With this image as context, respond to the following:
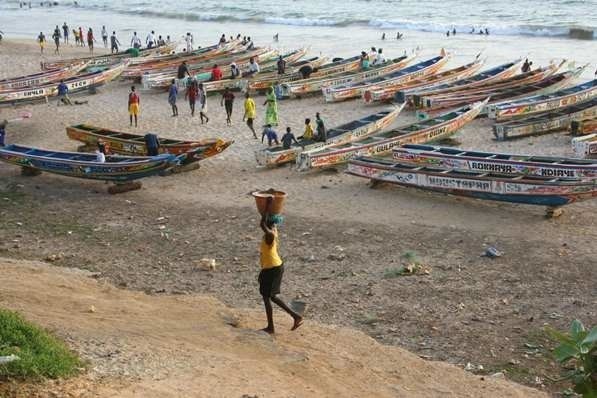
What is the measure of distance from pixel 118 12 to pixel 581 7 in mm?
37841

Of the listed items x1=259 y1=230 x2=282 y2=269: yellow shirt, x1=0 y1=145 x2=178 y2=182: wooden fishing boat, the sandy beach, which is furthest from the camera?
x1=0 y1=145 x2=178 y2=182: wooden fishing boat

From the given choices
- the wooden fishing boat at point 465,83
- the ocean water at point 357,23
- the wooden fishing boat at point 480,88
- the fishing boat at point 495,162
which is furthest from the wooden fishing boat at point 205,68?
the fishing boat at point 495,162

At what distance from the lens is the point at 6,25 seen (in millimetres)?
60906

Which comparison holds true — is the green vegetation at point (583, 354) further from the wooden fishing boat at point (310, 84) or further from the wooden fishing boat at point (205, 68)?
the wooden fishing boat at point (205, 68)

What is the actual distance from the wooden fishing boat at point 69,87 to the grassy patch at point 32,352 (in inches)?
829

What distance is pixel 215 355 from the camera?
8.52 metres

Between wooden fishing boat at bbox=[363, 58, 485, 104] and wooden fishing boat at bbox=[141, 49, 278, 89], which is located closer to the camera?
wooden fishing boat at bbox=[363, 58, 485, 104]

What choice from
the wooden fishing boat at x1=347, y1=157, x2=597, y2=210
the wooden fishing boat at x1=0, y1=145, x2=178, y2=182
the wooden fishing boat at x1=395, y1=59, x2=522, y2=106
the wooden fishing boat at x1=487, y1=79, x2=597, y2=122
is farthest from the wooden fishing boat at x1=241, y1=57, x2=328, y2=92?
the wooden fishing boat at x1=347, y1=157, x2=597, y2=210

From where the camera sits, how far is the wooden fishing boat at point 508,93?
82.6 ft

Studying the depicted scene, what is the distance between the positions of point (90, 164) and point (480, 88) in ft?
46.7

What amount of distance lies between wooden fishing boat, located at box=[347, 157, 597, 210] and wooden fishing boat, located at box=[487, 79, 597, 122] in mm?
7140

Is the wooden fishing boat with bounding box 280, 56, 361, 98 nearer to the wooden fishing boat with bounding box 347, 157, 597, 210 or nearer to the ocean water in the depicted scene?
the ocean water

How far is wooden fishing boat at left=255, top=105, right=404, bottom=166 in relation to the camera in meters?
19.4

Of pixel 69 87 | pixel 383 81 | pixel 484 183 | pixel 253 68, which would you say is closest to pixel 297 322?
pixel 484 183
